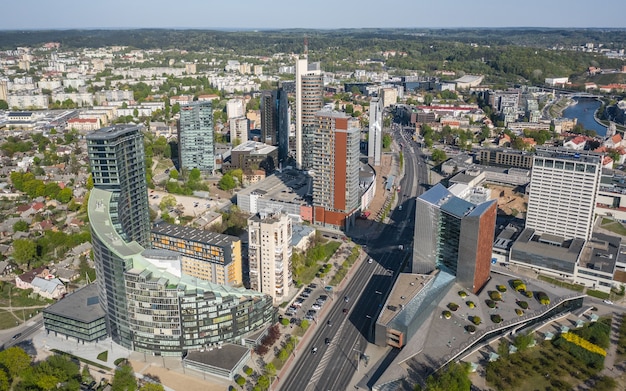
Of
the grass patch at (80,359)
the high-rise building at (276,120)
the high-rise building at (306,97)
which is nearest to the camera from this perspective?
the grass patch at (80,359)

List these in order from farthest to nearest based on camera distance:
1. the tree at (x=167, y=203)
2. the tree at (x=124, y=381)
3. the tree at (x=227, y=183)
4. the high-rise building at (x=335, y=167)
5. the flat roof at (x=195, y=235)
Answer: the tree at (x=227, y=183) < the tree at (x=167, y=203) < the high-rise building at (x=335, y=167) < the flat roof at (x=195, y=235) < the tree at (x=124, y=381)

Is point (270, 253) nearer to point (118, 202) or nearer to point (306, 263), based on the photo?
point (306, 263)

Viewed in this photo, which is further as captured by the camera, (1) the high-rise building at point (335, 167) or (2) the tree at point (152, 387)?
(1) the high-rise building at point (335, 167)

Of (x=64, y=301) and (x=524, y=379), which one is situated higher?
(x=64, y=301)

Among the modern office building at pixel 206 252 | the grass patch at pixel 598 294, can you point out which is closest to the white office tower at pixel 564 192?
the grass patch at pixel 598 294

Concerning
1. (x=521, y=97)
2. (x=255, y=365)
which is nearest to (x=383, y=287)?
(x=255, y=365)

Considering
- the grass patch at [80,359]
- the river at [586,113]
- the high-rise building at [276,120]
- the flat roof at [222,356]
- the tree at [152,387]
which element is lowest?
the grass patch at [80,359]

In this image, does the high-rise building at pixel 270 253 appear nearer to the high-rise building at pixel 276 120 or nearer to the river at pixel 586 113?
the high-rise building at pixel 276 120

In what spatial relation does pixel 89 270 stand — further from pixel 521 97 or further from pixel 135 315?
pixel 521 97
